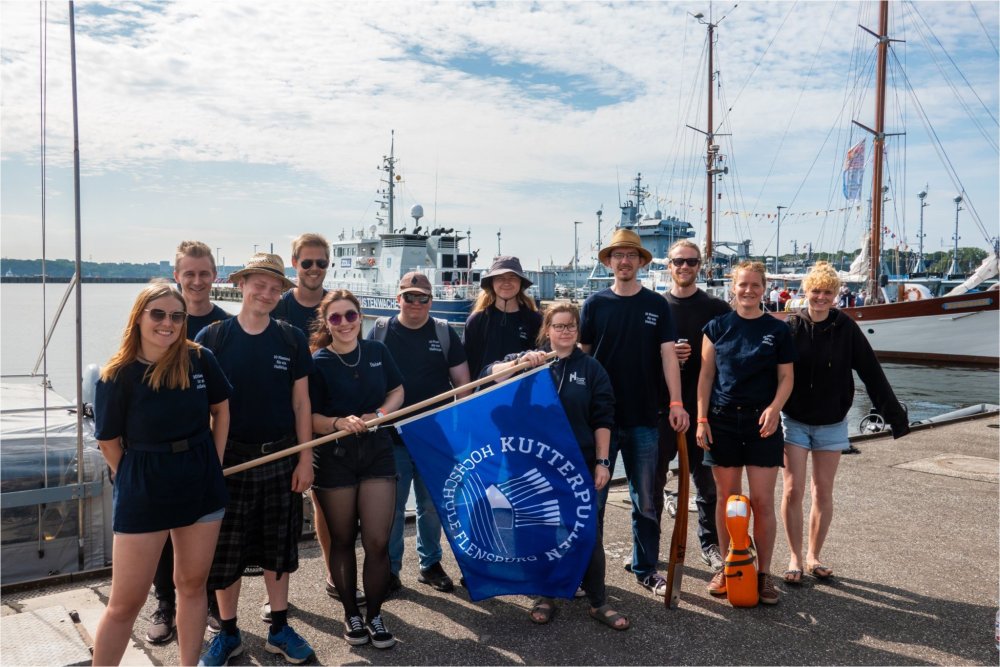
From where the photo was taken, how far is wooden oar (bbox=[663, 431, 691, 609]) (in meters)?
4.04

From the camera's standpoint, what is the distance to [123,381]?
2.87 m

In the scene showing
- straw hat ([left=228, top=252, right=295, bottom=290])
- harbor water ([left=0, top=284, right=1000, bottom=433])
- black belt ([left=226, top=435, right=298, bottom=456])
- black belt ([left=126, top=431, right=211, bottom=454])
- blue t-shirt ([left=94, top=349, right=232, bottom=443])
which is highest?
straw hat ([left=228, top=252, right=295, bottom=290])

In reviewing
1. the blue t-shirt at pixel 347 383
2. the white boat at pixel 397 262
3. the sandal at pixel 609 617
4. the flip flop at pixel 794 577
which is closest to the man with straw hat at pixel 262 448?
the blue t-shirt at pixel 347 383

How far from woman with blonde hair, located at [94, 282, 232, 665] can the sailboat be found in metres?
28.6

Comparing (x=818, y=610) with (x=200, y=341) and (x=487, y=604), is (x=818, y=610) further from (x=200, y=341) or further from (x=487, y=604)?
(x=200, y=341)

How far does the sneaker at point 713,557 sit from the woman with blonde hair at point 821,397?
42cm

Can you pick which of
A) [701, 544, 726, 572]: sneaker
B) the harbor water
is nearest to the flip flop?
[701, 544, 726, 572]: sneaker

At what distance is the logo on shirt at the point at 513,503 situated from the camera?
3.86 meters

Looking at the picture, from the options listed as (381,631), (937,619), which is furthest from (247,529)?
(937,619)

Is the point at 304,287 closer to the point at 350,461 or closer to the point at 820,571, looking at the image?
the point at 350,461

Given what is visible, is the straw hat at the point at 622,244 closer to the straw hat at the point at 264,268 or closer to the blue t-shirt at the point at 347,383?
the blue t-shirt at the point at 347,383

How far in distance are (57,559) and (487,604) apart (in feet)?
9.51

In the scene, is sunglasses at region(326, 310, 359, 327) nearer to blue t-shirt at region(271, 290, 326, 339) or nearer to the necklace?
the necklace

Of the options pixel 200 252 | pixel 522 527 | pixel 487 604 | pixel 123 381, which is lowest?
pixel 487 604
